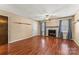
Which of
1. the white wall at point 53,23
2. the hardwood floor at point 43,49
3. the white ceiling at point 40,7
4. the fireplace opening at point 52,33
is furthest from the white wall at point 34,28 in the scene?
the hardwood floor at point 43,49

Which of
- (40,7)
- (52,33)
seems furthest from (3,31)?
(52,33)

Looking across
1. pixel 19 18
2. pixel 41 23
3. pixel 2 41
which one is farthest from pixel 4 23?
pixel 41 23

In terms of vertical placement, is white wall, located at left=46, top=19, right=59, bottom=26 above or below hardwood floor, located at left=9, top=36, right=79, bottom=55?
above

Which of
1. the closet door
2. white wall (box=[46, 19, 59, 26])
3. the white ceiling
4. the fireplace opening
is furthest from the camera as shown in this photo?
the fireplace opening

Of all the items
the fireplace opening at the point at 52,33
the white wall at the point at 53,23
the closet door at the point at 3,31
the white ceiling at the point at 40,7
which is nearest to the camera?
the white ceiling at the point at 40,7

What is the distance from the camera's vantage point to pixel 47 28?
1334 cm

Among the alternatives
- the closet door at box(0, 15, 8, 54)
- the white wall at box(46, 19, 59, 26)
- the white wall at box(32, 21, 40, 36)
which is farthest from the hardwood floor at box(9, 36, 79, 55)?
the white wall at box(32, 21, 40, 36)

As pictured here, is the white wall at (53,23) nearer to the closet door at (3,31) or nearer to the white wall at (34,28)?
the white wall at (34,28)

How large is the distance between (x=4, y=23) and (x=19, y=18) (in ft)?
7.09

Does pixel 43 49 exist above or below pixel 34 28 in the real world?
below

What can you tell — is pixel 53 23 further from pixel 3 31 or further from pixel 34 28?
pixel 3 31

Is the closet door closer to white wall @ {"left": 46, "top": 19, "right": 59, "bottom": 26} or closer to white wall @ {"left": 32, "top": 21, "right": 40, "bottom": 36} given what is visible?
white wall @ {"left": 32, "top": 21, "right": 40, "bottom": 36}

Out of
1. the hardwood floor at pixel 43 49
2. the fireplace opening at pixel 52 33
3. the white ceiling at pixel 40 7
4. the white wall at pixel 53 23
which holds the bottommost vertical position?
the hardwood floor at pixel 43 49

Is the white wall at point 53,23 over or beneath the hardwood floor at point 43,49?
over
